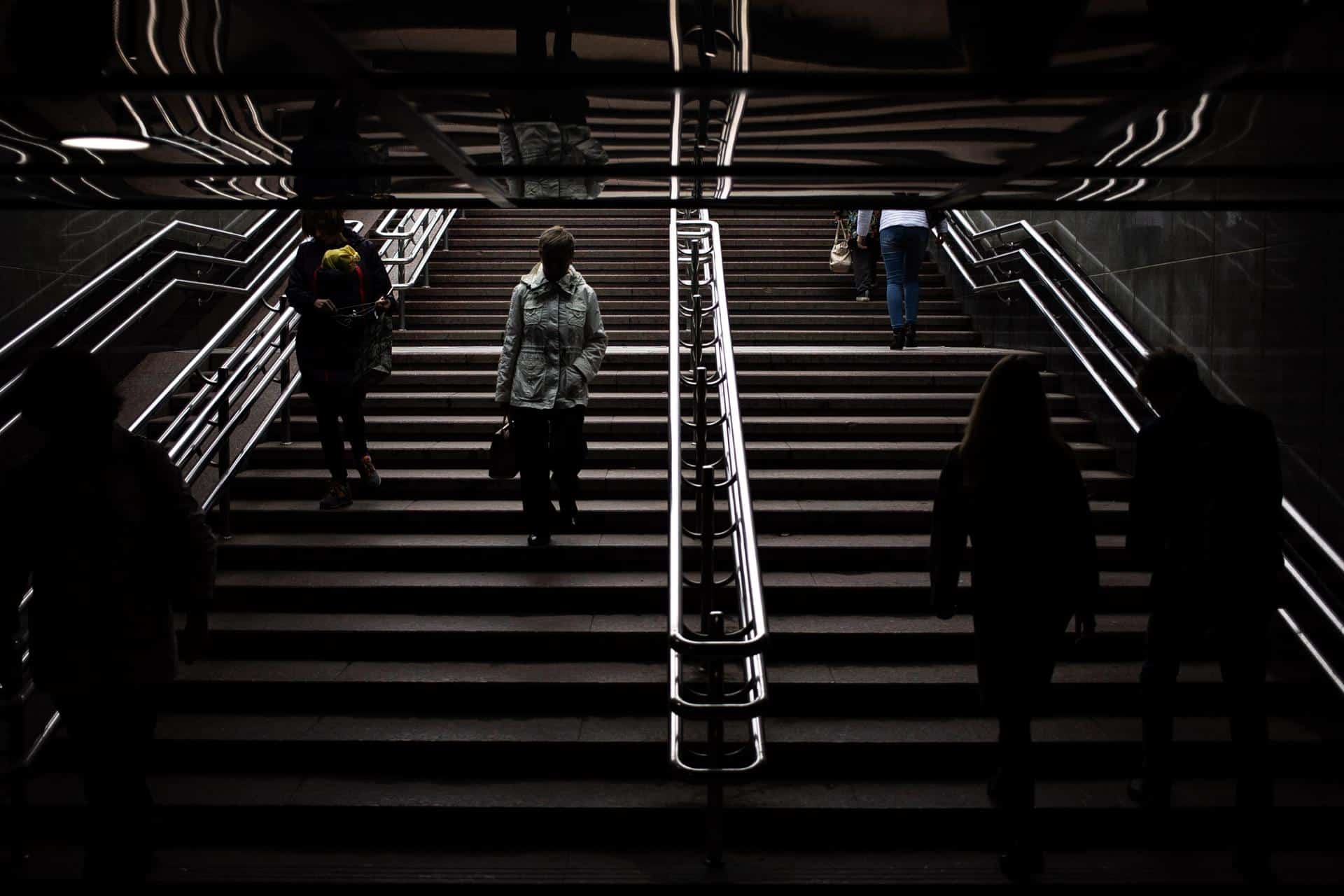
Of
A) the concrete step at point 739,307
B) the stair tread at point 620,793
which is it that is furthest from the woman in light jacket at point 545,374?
the concrete step at point 739,307

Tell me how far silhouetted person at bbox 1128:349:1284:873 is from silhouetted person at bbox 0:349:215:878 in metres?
3.13

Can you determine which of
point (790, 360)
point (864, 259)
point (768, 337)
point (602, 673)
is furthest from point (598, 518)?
point (864, 259)

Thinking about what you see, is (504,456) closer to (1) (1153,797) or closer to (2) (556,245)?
(2) (556,245)

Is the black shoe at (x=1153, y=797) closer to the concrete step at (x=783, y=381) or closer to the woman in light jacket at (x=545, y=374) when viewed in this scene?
the woman in light jacket at (x=545, y=374)

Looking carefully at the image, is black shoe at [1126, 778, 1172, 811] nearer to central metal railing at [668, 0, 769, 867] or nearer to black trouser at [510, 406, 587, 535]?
central metal railing at [668, 0, 769, 867]

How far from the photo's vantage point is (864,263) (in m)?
9.31

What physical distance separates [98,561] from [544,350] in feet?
9.11

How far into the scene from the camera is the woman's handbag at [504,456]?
561 centimetres

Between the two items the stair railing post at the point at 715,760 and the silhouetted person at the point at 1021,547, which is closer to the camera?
the silhouetted person at the point at 1021,547

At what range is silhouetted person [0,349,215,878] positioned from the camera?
10.0 ft

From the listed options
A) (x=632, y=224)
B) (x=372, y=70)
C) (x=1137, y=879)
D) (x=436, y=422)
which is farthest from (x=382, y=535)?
(x=632, y=224)

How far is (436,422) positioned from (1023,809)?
4580 mm

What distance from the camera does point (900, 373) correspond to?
7.50 metres

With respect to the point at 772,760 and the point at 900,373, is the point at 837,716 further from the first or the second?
the point at 900,373
